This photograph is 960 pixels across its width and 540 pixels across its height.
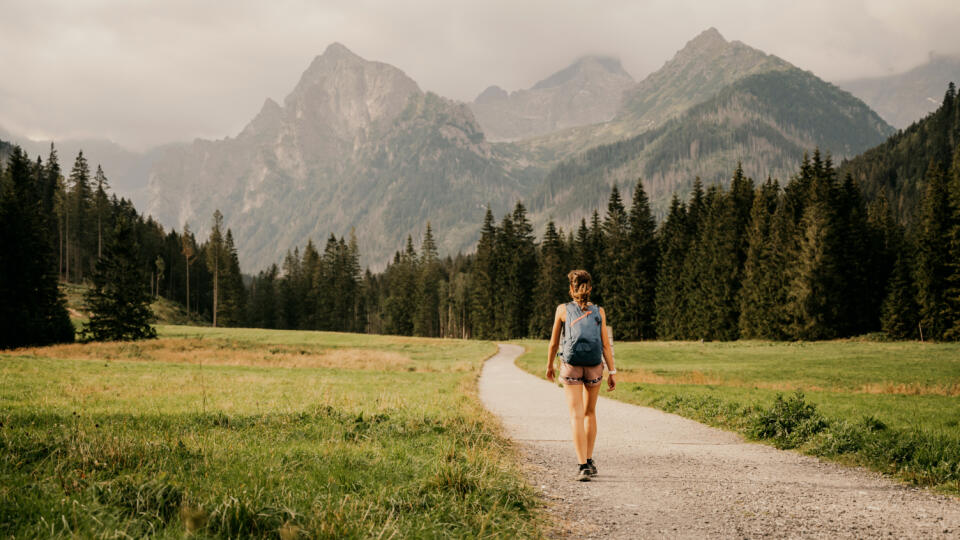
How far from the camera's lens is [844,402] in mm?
15219

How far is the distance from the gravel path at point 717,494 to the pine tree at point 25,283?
4838 cm

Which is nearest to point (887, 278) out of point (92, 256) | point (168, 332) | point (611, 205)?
Result: point (611, 205)

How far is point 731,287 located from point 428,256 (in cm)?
8019

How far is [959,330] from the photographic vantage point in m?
43.0

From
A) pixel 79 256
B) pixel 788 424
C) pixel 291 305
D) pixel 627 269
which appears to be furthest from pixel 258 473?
pixel 79 256

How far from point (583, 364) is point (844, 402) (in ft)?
43.4

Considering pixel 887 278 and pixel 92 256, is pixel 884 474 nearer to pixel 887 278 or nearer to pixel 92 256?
pixel 887 278

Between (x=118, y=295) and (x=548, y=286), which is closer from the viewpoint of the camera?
(x=118, y=295)

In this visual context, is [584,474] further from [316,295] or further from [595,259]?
[316,295]

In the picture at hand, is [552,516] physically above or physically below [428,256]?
below

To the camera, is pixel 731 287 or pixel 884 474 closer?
pixel 884 474

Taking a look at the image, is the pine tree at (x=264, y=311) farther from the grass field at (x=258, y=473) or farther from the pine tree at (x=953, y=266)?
the pine tree at (x=953, y=266)

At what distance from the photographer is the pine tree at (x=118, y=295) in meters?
44.1

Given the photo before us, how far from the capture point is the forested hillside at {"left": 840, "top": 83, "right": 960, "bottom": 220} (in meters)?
134
